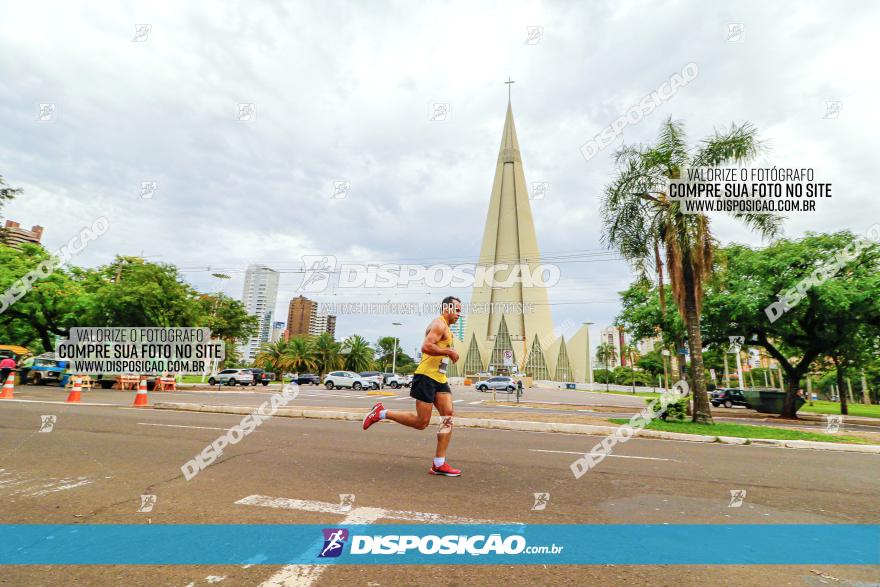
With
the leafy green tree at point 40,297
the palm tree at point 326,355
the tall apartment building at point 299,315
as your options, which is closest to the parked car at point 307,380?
the palm tree at point 326,355

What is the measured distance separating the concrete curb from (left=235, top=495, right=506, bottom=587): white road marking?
22.9ft

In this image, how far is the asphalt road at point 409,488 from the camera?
2.50m

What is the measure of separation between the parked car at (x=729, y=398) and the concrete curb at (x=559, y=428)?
2678 cm

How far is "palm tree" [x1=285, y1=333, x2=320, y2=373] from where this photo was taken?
176ft

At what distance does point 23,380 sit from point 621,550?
104ft

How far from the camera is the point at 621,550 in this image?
289 centimetres

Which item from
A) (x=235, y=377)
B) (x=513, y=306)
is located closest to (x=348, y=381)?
(x=235, y=377)

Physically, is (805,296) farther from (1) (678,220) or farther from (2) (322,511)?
(2) (322,511)

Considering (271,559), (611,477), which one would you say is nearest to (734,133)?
(611,477)

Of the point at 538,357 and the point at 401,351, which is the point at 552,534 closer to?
the point at 538,357

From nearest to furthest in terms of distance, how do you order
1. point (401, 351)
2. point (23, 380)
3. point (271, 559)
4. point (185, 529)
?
point (271, 559) < point (185, 529) < point (23, 380) < point (401, 351)

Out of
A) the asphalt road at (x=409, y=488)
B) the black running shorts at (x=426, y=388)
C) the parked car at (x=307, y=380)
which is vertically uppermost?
the black running shorts at (x=426, y=388)

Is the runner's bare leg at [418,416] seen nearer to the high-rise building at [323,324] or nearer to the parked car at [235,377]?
the parked car at [235,377]

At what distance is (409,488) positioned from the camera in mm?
4305
